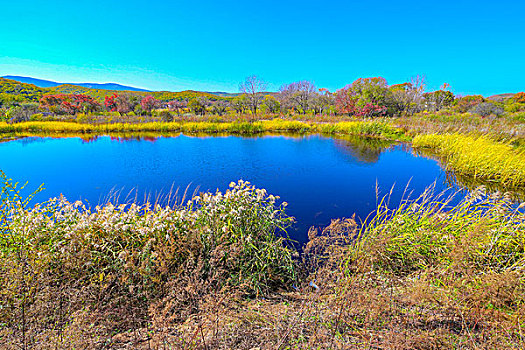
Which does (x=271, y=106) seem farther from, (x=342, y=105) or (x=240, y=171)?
(x=240, y=171)

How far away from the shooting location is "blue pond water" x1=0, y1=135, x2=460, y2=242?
575cm

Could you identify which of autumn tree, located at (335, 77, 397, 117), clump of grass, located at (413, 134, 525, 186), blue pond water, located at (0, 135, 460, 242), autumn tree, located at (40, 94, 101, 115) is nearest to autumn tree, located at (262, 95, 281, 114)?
autumn tree, located at (335, 77, 397, 117)

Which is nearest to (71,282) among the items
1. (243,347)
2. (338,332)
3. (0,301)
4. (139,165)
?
(0,301)

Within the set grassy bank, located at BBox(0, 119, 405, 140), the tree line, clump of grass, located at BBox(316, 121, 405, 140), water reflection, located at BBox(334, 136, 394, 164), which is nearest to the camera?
water reflection, located at BBox(334, 136, 394, 164)

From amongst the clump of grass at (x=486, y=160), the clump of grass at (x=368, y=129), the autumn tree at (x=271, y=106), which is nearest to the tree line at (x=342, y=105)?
the autumn tree at (x=271, y=106)

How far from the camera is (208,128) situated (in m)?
19.3

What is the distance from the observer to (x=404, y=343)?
177cm

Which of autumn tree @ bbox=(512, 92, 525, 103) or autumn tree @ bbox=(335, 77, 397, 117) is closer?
autumn tree @ bbox=(335, 77, 397, 117)

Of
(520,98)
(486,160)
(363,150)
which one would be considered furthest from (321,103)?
(520,98)

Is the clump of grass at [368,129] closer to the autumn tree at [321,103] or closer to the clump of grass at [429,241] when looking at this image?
the clump of grass at [429,241]

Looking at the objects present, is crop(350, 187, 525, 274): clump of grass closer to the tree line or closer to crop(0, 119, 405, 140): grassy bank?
crop(0, 119, 405, 140): grassy bank

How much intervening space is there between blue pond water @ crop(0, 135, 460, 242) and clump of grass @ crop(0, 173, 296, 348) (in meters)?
1.49

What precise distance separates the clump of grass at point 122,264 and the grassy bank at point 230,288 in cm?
2

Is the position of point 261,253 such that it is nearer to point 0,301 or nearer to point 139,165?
point 0,301
